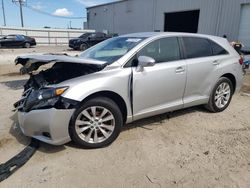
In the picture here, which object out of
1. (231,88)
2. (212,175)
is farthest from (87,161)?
(231,88)

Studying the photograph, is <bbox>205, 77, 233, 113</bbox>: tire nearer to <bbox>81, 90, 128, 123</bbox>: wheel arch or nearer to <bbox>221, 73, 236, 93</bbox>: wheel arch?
<bbox>221, 73, 236, 93</bbox>: wheel arch

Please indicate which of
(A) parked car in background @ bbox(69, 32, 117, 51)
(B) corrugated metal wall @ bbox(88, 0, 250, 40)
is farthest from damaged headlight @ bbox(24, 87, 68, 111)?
(A) parked car in background @ bbox(69, 32, 117, 51)

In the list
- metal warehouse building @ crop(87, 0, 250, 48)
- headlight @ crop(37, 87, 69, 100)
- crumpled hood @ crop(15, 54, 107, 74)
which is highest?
metal warehouse building @ crop(87, 0, 250, 48)

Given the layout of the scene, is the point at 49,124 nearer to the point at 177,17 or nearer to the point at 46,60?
the point at 46,60

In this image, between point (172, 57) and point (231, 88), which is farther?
point (231, 88)

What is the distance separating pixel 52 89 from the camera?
3.17 m

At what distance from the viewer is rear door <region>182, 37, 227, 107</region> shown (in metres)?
4.31

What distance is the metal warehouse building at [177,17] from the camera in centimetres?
1781

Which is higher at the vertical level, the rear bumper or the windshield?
the windshield

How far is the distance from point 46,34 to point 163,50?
33.6 metres

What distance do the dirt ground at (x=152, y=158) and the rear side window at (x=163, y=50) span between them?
1186 millimetres

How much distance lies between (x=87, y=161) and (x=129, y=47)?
184 centimetres

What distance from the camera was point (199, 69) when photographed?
4.38 m

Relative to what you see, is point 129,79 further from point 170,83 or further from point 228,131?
point 228,131
